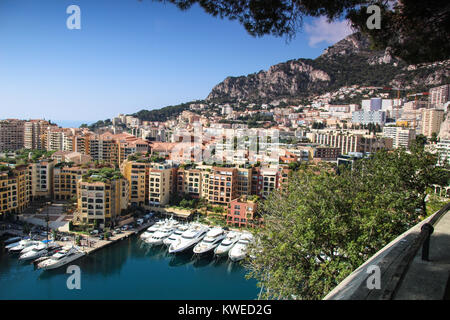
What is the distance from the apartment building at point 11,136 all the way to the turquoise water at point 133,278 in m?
25.2

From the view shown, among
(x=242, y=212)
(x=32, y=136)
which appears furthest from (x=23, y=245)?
(x=32, y=136)

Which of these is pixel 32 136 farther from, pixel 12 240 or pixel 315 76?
pixel 315 76

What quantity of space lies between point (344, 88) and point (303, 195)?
66.4 metres

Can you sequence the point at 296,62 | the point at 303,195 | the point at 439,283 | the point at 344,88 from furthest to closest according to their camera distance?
the point at 296,62 → the point at 344,88 → the point at 303,195 → the point at 439,283

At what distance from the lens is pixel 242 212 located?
15.3 meters

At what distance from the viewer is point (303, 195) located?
5.37 m

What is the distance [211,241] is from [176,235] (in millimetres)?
1626

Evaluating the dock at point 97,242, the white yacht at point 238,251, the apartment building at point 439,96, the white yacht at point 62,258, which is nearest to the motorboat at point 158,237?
the dock at point 97,242

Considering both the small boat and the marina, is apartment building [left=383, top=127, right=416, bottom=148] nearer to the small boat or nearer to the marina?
the marina

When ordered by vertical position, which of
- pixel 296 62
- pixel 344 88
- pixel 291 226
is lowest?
pixel 291 226

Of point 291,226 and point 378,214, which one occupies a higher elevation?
point 378,214

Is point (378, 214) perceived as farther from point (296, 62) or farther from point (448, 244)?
point (296, 62)

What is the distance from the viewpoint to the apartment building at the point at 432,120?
109 feet
